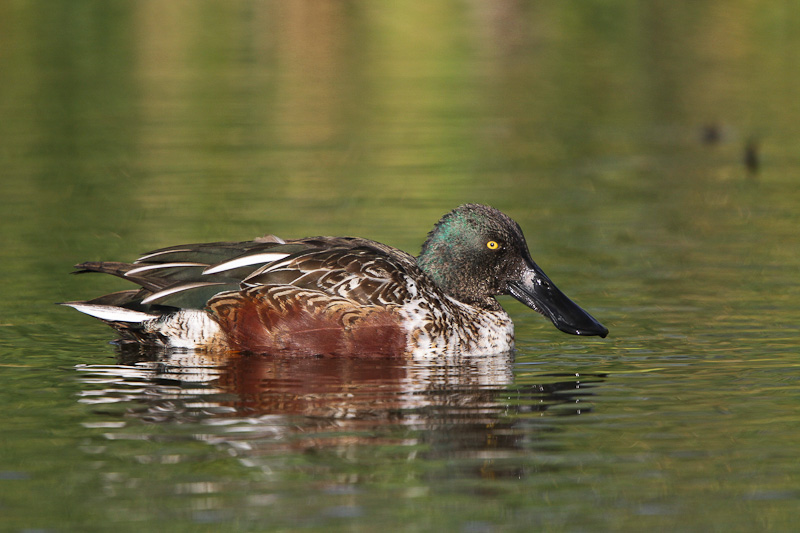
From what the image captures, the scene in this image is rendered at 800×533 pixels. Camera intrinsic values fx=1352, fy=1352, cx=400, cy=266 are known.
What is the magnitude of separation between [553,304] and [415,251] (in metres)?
3.20

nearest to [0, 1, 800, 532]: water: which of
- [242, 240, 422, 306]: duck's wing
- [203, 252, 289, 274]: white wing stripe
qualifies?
[242, 240, 422, 306]: duck's wing

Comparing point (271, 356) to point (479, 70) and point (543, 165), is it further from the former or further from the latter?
point (479, 70)

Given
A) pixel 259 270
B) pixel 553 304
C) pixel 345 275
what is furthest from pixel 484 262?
pixel 259 270

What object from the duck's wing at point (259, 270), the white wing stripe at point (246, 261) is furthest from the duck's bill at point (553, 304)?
the white wing stripe at point (246, 261)

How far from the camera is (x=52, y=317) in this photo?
36.2ft

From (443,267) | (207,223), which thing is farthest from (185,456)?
(207,223)

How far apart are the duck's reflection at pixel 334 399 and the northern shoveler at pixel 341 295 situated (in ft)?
0.48

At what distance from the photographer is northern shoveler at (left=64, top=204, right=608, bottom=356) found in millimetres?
9758

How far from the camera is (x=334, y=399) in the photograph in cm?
861

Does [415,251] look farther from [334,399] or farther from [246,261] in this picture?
[334,399]

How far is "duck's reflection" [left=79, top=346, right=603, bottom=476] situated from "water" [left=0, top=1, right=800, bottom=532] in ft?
0.10

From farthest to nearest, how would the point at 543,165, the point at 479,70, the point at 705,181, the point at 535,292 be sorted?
the point at 479,70, the point at 543,165, the point at 705,181, the point at 535,292

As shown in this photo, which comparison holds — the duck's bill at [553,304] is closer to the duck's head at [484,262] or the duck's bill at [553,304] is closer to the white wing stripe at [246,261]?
the duck's head at [484,262]

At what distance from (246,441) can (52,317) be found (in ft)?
13.0
